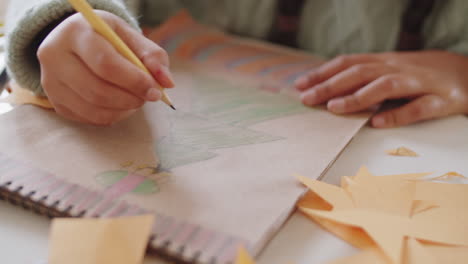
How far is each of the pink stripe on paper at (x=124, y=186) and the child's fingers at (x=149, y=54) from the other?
8 centimetres

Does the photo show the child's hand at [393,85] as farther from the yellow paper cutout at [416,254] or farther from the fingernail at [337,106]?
the yellow paper cutout at [416,254]

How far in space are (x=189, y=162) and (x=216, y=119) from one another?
9cm

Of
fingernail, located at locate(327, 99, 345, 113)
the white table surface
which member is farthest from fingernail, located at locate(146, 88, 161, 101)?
fingernail, located at locate(327, 99, 345, 113)

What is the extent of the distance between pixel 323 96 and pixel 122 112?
0.77 feet

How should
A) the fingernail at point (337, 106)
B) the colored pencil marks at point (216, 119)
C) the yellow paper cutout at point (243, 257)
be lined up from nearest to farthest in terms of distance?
1. the yellow paper cutout at point (243, 257)
2. the colored pencil marks at point (216, 119)
3. the fingernail at point (337, 106)

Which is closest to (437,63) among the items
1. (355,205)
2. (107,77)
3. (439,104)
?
(439,104)

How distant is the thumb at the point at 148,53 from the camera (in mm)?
326

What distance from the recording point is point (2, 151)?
0.32 m

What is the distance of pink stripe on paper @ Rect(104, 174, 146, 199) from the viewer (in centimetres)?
28

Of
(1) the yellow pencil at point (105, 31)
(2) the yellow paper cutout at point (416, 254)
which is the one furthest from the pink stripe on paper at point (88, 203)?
(2) the yellow paper cutout at point (416, 254)

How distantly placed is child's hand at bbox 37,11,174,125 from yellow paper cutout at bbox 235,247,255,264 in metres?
0.14

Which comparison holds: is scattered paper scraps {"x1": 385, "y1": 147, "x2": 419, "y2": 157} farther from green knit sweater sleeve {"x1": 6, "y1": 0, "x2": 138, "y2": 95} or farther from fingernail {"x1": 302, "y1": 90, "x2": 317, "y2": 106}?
green knit sweater sleeve {"x1": 6, "y1": 0, "x2": 138, "y2": 95}

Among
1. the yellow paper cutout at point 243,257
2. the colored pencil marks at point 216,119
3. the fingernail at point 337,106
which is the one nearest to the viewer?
the yellow paper cutout at point 243,257

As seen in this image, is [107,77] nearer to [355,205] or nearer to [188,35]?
[355,205]
